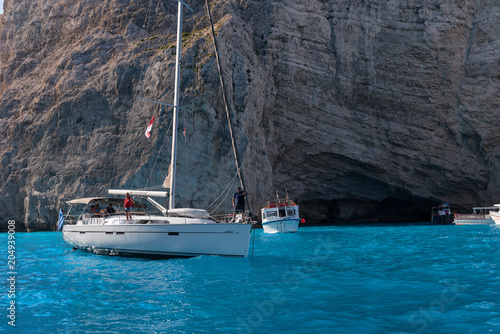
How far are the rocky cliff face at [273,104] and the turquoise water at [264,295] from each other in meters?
21.1

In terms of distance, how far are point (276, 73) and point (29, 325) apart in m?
33.9

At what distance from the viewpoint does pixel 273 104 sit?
38.6 m

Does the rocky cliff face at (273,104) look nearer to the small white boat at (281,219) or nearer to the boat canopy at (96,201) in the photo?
the small white boat at (281,219)

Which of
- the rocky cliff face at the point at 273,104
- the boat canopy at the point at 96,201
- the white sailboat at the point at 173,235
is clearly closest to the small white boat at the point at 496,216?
the rocky cliff face at the point at 273,104

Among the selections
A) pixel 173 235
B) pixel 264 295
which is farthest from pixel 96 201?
pixel 264 295

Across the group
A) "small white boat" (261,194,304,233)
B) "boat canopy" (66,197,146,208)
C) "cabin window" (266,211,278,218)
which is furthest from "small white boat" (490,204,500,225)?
"boat canopy" (66,197,146,208)

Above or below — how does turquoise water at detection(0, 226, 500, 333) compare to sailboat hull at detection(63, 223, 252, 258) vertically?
below

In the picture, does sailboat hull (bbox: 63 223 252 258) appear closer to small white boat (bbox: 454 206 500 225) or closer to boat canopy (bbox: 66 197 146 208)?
boat canopy (bbox: 66 197 146 208)

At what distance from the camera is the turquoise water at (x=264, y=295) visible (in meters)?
7.15

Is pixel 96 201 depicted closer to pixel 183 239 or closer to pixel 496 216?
pixel 183 239

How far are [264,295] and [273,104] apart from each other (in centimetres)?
3070

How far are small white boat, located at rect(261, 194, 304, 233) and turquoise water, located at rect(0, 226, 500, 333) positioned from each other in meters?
15.2

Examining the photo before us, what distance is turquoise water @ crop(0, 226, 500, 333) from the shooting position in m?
7.15

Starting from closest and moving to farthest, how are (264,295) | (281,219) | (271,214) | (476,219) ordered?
(264,295)
(281,219)
(271,214)
(476,219)
